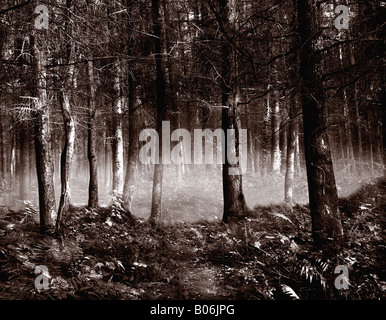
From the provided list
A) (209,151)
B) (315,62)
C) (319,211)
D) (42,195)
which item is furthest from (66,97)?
(209,151)

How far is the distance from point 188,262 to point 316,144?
4.07 metres

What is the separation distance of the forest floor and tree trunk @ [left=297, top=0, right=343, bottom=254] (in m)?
0.45

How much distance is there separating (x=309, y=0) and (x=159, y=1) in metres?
6.36

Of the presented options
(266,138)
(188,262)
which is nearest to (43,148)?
(188,262)

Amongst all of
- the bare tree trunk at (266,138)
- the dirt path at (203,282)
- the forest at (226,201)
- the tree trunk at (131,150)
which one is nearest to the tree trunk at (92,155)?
the forest at (226,201)

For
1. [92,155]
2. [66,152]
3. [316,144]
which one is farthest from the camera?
[92,155]

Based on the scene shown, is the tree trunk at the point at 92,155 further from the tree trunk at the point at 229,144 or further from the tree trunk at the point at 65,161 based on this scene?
the tree trunk at the point at 229,144

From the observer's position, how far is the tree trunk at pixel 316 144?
5691 mm

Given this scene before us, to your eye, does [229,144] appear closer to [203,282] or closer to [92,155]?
[203,282]

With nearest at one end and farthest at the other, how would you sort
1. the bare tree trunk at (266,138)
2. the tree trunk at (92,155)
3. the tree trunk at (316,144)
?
the tree trunk at (316,144) < the tree trunk at (92,155) < the bare tree trunk at (266,138)

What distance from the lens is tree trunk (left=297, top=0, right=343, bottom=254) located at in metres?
5.69

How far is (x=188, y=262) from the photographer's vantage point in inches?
250

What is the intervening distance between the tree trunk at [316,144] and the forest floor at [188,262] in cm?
45
